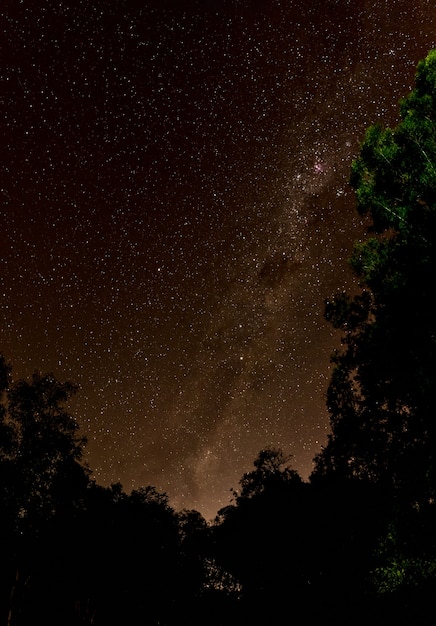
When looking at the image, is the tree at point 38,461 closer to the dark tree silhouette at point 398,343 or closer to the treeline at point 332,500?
the treeline at point 332,500

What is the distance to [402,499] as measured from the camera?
8.68 m

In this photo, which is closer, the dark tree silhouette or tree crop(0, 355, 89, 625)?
the dark tree silhouette

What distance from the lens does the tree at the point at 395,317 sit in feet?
27.3

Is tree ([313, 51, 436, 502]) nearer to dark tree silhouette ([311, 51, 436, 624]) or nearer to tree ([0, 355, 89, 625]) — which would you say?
dark tree silhouette ([311, 51, 436, 624])

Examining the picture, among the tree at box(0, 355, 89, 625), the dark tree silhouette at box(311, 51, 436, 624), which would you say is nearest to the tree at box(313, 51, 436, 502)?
the dark tree silhouette at box(311, 51, 436, 624)

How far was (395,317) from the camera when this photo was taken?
8.84m

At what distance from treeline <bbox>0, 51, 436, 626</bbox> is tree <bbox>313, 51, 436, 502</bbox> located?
1.1 inches

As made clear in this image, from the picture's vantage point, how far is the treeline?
26.8ft

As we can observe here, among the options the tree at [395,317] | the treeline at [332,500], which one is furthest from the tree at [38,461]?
the tree at [395,317]

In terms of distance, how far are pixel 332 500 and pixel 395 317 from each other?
42.7 feet

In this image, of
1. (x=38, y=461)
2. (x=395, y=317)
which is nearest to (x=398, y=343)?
(x=395, y=317)

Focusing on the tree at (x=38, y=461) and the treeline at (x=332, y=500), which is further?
the tree at (x=38, y=461)

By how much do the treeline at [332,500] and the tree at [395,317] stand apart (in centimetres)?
3

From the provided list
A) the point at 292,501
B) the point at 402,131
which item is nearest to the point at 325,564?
the point at 292,501
